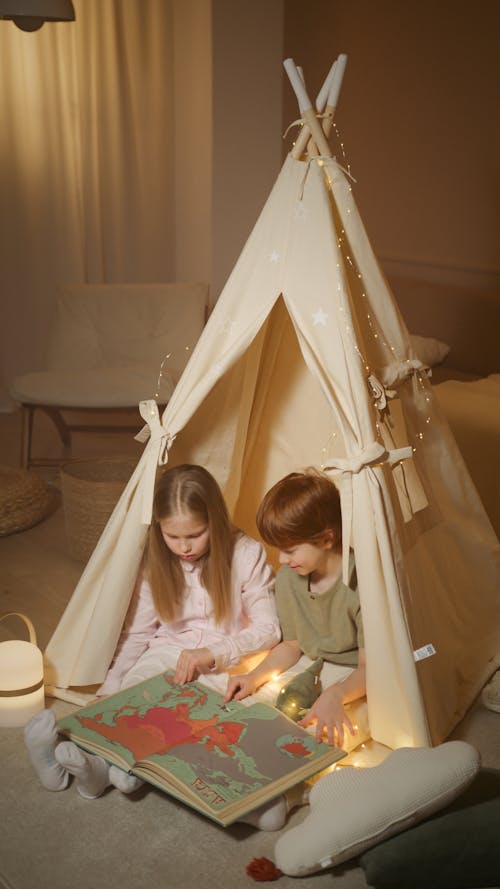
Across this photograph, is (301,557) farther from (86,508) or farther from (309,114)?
(86,508)

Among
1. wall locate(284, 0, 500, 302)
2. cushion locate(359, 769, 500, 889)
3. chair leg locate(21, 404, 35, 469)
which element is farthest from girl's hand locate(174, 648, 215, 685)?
wall locate(284, 0, 500, 302)

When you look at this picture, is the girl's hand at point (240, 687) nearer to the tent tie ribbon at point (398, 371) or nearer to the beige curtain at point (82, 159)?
the tent tie ribbon at point (398, 371)

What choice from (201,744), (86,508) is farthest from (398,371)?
Answer: (86,508)

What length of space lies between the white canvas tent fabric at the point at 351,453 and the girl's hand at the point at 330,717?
0.07m

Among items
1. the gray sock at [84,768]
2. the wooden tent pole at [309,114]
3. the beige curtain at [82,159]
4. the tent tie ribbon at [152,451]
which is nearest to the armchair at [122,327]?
the beige curtain at [82,159]

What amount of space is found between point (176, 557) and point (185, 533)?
0.15 m

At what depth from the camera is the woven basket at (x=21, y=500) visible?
3559 millimetres

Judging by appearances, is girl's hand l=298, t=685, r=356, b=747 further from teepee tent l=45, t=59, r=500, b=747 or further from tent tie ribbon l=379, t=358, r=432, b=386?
tent tie ribbon l=379, t=358, r=432, b=386

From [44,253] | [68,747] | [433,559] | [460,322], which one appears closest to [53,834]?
[68,747]

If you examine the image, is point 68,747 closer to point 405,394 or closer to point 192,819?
point 192,819

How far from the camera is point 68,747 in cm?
202

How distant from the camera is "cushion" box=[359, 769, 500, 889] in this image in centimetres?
182

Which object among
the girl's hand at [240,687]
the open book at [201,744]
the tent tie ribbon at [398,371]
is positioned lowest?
the open book at [201,744]

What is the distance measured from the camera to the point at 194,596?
2508mm
